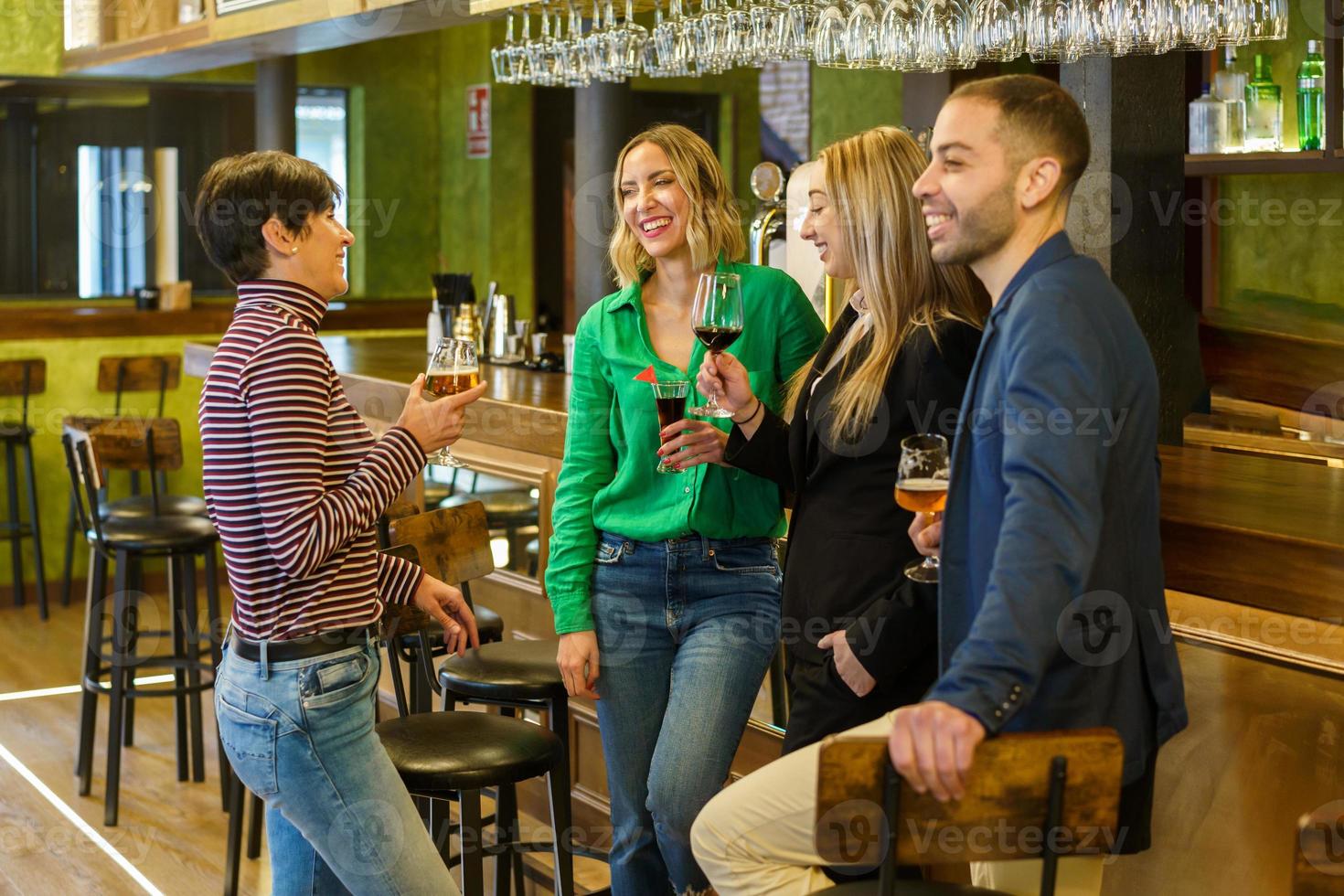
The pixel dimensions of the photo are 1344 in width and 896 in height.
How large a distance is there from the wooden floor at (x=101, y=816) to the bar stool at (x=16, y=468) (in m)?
1.13

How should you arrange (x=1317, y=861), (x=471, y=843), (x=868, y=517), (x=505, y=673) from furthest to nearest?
1. (x=505, y=673)
2. (x=471, y=843)
3. (x=868, y=517)
4. (x=1317, y=861)

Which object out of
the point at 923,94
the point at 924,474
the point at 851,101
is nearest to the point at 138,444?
the point at 923,94

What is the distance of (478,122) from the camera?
26.6ft

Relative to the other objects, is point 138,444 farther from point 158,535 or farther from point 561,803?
point 561,803

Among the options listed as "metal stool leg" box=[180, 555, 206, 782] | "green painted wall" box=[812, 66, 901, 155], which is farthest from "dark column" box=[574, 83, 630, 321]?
"green painted wall" box=[812, 66, 901, 155]

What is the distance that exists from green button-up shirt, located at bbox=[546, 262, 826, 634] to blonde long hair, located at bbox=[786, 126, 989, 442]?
1.11 ft

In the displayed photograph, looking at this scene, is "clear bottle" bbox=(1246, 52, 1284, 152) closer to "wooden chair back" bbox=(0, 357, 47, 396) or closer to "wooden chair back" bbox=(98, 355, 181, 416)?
"wooden chair back" bbox=(98, 355, 181, 416)

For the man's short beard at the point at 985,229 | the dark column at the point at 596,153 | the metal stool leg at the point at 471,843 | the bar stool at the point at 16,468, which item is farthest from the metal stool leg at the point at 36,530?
the man's short beard at the point at 985,229

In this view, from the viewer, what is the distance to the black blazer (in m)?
2.00

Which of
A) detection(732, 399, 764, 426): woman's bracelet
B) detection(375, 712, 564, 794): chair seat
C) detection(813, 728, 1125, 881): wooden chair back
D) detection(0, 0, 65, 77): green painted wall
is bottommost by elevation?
detection(375, 712, 564, 794): chair seat

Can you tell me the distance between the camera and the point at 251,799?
12.8 ft

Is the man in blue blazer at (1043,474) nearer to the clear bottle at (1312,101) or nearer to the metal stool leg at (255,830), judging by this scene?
the metal stool leg at (255,830)

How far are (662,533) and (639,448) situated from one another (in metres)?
0.15

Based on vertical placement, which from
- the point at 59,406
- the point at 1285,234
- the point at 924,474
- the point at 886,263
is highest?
the point at 1285,234
